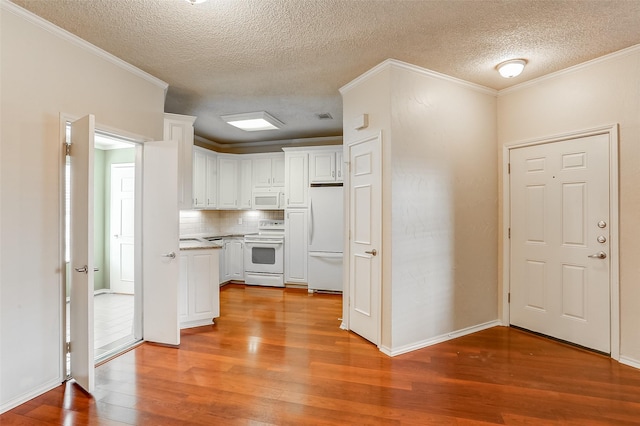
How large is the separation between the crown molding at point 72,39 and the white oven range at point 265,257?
3.23 meters

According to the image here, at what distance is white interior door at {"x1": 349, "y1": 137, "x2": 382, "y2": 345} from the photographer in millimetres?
3230

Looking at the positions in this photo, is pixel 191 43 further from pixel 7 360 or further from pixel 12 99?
pixel 7 360

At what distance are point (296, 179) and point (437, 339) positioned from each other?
362 cm

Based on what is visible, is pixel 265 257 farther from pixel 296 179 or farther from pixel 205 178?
pixel 205 178

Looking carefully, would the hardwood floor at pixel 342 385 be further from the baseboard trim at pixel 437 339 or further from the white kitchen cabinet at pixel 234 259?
the white kitchen cabinet at pixel 234 259

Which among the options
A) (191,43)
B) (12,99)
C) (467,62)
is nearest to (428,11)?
(467,62)

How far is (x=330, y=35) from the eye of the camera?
2.64m

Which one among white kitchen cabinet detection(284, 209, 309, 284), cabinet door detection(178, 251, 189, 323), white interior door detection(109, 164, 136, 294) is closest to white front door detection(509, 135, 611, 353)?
white kitchen cabinet detection(284, 209, 309, 284)

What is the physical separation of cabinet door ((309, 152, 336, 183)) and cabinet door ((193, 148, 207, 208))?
2.00m

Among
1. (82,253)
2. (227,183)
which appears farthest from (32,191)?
(227,183)

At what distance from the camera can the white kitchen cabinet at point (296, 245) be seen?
19.0 feet

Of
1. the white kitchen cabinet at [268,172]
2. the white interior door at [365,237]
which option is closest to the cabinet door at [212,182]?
the white kitchen cabinet at [268,172]

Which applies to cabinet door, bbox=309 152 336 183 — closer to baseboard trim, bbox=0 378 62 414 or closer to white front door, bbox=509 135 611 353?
white front door, bbox=509 135 611 353

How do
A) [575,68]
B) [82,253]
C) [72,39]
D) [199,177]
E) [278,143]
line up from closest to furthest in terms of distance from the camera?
1. [82,253]
2. [72,39]
3. [575,68]
4. [199,177]
5. [278,143]
